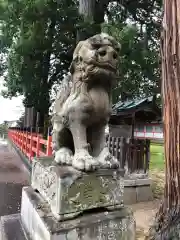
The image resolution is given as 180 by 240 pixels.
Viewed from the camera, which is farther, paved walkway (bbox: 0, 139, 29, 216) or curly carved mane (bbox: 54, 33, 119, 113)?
paved walkway (bbox: 0, 139, 29, 216)

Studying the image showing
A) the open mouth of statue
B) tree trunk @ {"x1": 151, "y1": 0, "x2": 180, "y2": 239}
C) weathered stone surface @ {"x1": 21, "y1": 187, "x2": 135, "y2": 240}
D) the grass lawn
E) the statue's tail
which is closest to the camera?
tree trunk @ {"x1": 151, "y1": 0, "x2": 180, "y2": 239}

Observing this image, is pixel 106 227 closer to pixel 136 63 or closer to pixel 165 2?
pixel 165 2

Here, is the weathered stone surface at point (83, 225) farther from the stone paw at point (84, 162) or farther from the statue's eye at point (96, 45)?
the statue's eye at point (96, 45)

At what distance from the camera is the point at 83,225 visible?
4.46 feet

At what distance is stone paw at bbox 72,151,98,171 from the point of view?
1400 millimetres

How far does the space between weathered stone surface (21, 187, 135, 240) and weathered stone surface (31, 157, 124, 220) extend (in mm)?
51

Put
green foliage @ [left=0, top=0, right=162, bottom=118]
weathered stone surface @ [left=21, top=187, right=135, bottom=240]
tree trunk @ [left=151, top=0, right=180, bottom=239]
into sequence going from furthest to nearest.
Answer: green foliage @ [left=0, top=0, right=162, bottom=118], weathered stone surface @ [left=21, top=187, right=135, bottom=240], tree trunk @ [left=151, top=0, right=180, bottom=239]

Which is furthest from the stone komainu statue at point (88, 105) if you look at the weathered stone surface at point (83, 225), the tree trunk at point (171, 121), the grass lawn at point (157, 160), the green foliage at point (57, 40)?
the grass lawn at point (157, 160)

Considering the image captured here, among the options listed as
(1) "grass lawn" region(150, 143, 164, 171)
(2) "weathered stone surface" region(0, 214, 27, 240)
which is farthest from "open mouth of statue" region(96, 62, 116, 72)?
(1) "grass lawn" region(150, 143, 164, 171)

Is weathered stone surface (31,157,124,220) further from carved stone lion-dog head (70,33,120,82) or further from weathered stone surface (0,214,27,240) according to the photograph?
carved stone lion-dog head (70,33,120,82)

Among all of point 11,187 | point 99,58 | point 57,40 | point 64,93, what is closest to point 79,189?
point 64,93

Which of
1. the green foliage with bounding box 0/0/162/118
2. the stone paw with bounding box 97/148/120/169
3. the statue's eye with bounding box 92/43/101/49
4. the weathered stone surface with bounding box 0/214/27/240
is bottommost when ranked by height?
the weathered stone surface with bounding box 0/214/27/240

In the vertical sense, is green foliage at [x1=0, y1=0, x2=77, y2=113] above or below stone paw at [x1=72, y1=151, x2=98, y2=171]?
above

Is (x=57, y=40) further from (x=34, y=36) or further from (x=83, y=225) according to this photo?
(x=83, y=225)
